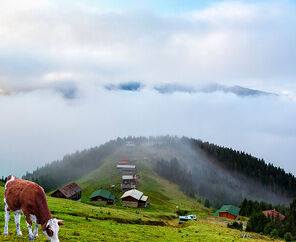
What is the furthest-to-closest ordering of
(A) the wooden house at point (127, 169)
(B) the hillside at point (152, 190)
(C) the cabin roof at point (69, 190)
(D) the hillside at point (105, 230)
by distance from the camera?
(A) the wooden house at point (127, 169), (B) the hillside at point (152, 190), (C) the cabin roof at point (69, 190), (D) the hillside at point (105, 230)

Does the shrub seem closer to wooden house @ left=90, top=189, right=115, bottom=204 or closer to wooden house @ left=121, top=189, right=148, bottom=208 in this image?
wooden house @ left=121, top=189, right=148, bottom=208

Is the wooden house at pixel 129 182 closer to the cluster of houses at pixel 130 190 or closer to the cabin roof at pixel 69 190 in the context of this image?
the cluster of houses at pixel 130 190

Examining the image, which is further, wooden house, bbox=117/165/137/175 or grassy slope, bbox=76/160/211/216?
wooden house, bbox=117/165/137/175

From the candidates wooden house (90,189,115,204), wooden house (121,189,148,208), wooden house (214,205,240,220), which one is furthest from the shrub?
wooden house (90,189,115,204)

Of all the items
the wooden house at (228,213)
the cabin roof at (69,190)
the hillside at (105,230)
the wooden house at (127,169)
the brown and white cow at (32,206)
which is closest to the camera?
the brown and white cow at (32,206)

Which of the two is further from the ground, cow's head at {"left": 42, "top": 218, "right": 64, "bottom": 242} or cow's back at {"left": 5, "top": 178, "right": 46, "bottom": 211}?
cow's back at {"left": 5, "top": 178, "right": 46, "bottom": 211}

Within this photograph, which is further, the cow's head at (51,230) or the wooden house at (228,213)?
the wooden house at (228,213)

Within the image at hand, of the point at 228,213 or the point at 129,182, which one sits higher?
the point at 129,182

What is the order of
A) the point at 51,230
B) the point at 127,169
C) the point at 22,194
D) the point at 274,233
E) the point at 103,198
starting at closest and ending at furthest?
the point at 51,230
the point at 22,194
the point at 274,233
the point at 103,198
the point at 127,169

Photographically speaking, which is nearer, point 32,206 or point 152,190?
point 32,206

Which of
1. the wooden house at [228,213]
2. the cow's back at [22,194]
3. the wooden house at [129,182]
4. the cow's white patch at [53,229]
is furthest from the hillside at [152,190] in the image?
the cow's white patch at [53,229]

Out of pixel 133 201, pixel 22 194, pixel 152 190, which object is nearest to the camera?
pixel 22 194

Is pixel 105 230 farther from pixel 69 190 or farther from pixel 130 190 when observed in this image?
pixel 130 190

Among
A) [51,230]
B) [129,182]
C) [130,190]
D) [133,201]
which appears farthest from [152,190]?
[51,230]
